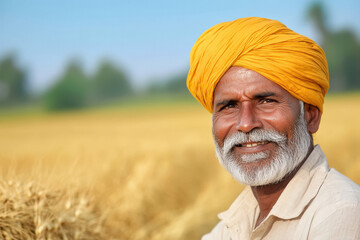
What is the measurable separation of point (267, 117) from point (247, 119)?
97 millimetres

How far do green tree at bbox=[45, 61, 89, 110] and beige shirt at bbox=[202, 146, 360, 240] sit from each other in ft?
75.2

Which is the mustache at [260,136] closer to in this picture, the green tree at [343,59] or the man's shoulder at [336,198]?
the man's shoulder at [336,198]

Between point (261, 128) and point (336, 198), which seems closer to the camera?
point (336, 198)

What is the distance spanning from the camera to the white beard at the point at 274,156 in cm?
219

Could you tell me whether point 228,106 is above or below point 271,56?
below

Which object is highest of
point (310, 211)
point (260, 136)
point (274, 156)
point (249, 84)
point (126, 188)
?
point (249, 84)

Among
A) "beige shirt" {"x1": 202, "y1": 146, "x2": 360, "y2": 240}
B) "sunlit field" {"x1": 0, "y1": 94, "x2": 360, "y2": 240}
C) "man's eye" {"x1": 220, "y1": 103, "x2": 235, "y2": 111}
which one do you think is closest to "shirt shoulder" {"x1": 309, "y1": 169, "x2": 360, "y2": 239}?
"beige shirt" {"x1": 202, "y1": 146, "x2": 360, "y2": 240}

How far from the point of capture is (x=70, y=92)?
25172 mm

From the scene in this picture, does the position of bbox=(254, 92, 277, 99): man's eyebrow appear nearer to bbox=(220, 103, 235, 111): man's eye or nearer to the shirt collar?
bbox=(220, 103, 235, 111): man's eye

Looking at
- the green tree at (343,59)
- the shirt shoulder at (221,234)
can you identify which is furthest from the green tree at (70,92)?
the shirt shoulder at (221,234)

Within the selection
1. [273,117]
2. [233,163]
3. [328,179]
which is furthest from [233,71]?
[328,179]

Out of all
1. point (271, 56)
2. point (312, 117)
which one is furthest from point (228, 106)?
point (312, 117)

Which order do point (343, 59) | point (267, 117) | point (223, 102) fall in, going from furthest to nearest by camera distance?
point (343, 59), point (223, 102), point (267, 117)

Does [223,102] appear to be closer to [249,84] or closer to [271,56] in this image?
[249,84]
